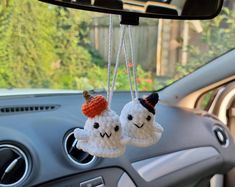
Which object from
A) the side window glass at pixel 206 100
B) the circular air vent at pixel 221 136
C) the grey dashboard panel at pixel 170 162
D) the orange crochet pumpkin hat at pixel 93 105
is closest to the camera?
the orange crochet pumpkin hat at pixel 93 105

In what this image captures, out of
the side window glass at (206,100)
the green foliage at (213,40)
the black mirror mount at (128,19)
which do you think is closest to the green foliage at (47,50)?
the side window glass at (206,100)

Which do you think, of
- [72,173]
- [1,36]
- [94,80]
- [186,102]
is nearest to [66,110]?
[72,173]

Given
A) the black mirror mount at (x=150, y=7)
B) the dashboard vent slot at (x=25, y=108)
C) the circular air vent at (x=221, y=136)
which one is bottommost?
the circular air vent at (x=221, y=136)

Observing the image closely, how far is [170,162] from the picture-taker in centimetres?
189

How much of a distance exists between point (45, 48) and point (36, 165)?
167 centimetres

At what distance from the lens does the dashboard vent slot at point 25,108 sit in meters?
1.62

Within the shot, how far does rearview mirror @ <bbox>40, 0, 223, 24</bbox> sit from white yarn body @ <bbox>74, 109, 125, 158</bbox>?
234 millimetres

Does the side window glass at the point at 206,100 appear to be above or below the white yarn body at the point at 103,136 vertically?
below

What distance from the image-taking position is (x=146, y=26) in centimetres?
330

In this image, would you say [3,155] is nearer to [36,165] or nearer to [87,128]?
[36,165]

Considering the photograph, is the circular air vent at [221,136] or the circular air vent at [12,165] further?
the circular air vent at [221,136]

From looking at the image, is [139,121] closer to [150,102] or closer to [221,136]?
[150,102]

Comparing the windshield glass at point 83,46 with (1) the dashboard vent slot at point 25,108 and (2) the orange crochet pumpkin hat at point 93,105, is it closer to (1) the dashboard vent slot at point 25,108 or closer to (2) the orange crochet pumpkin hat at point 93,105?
(1) the dashboard vent slot at point 25,108

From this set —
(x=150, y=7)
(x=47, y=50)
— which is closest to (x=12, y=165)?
(x=150, y=7)
